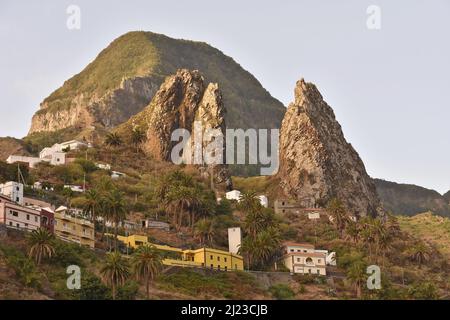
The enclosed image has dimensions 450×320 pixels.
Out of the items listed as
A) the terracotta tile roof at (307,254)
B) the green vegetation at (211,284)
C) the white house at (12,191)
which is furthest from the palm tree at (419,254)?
the white house at (12,191)

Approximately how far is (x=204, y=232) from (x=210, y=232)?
1206 millimetres

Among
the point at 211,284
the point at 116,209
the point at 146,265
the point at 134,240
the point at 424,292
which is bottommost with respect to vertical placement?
the point at 424,292

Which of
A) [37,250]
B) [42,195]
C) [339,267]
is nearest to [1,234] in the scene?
[37,250]

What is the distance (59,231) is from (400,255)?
62885 millimetres

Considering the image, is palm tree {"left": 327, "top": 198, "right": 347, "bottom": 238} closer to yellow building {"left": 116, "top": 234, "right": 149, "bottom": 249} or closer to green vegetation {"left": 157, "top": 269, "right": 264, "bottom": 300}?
green vegetation {"left": 157, "top": 269, "right": 264, "bottom": 300}

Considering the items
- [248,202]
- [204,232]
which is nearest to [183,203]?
[204,232]

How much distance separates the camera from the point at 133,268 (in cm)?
11506

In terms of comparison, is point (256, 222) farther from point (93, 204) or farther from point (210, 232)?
A: point (93, 204)

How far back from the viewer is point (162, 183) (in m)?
161

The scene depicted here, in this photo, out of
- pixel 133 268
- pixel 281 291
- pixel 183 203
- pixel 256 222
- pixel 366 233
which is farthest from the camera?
pixel 183 203

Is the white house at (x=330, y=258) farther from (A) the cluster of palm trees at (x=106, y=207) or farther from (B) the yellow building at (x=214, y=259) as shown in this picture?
(A) the cluster of palm trees at (x=106, y=207)

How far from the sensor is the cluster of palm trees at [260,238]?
458 ft

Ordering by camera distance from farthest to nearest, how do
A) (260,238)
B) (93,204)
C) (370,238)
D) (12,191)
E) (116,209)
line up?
1. (370,238)
2. (260,238)
3. (12,191)
4. (93,204)
5. (116,209)
